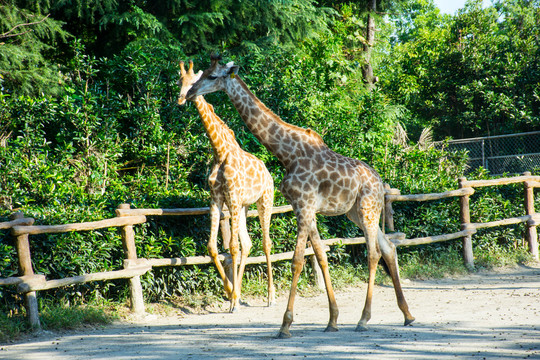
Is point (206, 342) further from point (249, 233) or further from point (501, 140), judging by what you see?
point (501, 140)

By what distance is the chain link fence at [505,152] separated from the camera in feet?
53.6

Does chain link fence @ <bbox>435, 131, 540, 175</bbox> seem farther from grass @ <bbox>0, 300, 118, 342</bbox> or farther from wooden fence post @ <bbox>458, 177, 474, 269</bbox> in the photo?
grass @ <bbox>0, 300, 118, 342</bbox>

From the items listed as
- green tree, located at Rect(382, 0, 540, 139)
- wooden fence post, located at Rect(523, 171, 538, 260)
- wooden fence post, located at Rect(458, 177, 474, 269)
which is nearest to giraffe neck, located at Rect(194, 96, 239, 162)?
wooden fence post, located at Rect(458, 177, 474, 269)

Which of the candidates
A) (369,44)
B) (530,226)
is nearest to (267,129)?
(530,226)

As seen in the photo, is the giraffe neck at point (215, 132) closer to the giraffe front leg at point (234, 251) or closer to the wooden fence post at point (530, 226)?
the giraffe front leg at point (234, 251)

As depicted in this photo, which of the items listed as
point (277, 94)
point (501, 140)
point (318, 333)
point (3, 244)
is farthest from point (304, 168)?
point (501, 140)

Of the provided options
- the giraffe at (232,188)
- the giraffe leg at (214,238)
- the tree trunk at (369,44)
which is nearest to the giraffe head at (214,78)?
the giraffe at (232,188)

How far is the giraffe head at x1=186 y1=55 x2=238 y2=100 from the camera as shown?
5973 mm

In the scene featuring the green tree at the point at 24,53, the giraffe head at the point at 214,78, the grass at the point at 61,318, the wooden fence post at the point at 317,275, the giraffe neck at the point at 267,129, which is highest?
the green tree at the point at 24,53

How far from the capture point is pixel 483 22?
2245 centimetres

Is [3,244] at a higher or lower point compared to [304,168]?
lower

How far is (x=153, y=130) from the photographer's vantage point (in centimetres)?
927

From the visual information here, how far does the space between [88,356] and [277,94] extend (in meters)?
6.86

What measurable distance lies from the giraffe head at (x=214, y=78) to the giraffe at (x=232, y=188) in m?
0.71
